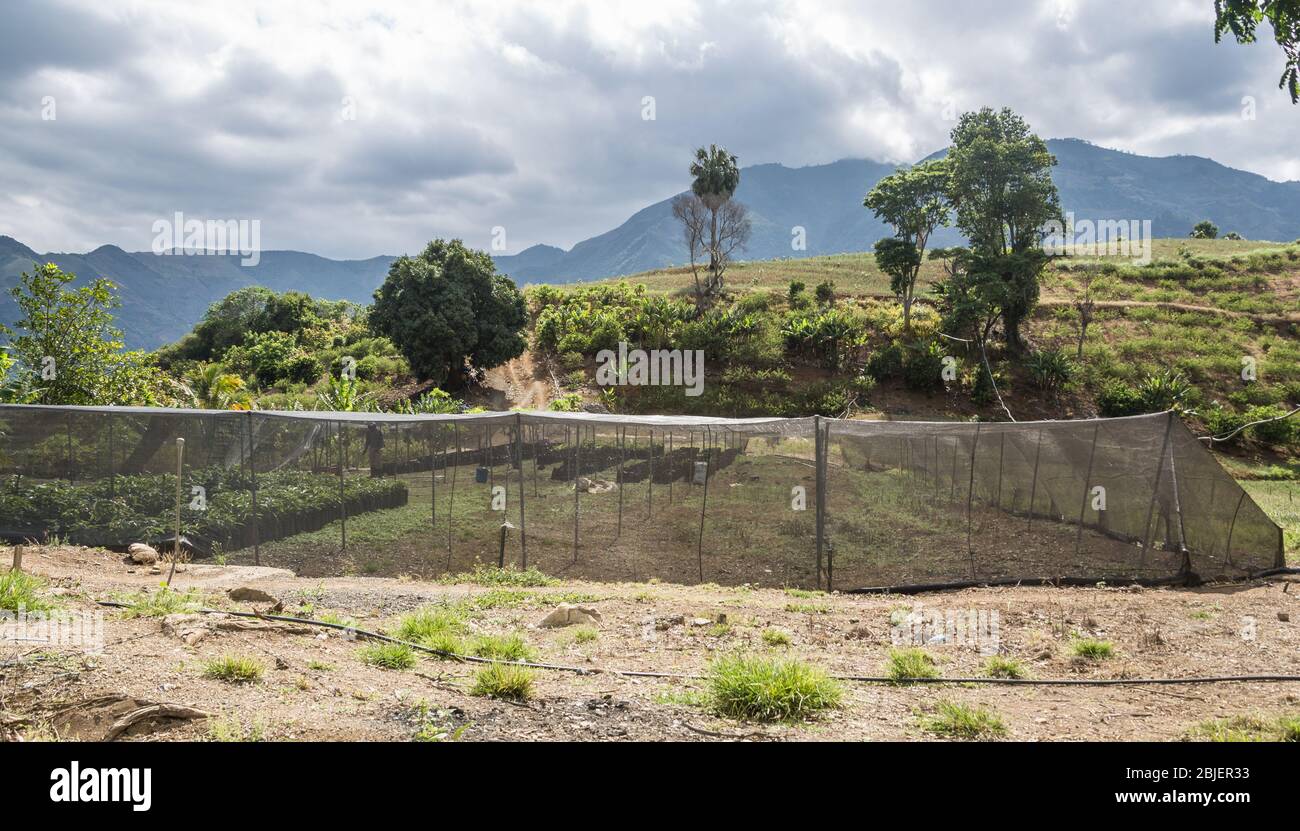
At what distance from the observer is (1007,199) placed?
3462cm

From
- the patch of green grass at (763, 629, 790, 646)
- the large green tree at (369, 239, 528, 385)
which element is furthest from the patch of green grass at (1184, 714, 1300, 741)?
the large green tree at (369, 239, 528, 385)

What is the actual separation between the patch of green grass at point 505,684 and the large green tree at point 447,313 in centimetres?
2848

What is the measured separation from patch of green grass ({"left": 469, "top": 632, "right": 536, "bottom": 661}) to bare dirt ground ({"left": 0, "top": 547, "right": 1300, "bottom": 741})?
26 cm

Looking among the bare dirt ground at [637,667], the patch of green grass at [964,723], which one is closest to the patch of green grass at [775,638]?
the bare dirt ground at [637,667]

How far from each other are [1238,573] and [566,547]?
8230mm

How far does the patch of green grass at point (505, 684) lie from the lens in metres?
4.67

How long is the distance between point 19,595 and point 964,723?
278 inches

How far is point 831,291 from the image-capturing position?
44.6 m

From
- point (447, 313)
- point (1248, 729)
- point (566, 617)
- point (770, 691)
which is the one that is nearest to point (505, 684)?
point (770, 691)

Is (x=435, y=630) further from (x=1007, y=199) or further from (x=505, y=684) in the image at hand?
(x=1007, y=199)

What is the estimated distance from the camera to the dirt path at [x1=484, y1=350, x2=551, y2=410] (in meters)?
33.7
